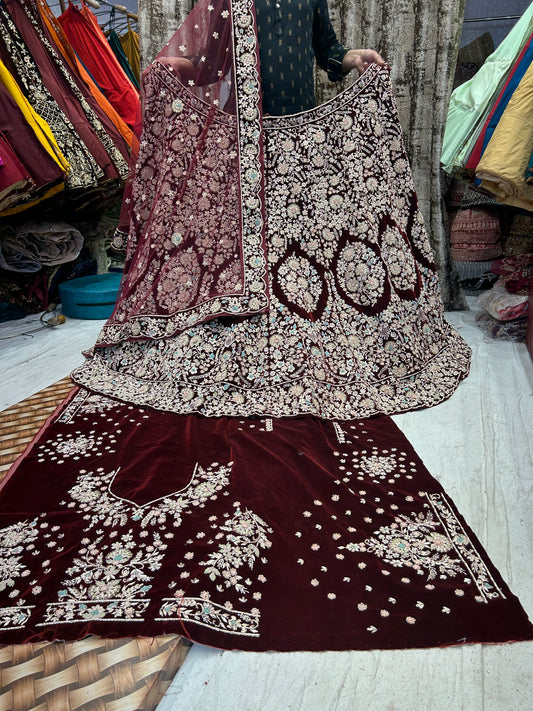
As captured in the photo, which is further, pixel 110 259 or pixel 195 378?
pixel 110 259

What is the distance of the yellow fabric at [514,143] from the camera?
1.84 m

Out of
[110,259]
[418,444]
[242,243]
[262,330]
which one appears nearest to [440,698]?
[418,444]

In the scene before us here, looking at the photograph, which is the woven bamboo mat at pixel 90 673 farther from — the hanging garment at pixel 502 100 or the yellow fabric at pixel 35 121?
the hanging garment at pixel 502 100

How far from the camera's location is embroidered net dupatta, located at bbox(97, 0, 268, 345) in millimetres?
1721

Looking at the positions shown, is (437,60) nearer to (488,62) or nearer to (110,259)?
(488,62)

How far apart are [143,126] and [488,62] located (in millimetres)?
1773

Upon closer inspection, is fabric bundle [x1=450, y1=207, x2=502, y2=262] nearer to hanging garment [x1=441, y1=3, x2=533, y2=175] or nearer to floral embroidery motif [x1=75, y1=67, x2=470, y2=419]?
hanging garment [x1=441, y1=3, x2=533, y2=175]

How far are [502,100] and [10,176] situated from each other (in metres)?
2.10

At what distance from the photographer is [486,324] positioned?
95.4 inches

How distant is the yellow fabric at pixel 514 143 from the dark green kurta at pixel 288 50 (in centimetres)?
73

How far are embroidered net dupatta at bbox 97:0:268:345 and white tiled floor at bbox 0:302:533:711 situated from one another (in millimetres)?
678

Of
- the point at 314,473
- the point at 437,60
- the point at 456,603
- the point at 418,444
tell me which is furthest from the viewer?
the point at 437,60

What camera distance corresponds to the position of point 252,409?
1602 mm

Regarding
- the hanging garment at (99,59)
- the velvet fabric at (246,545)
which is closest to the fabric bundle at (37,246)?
the hanging garment at (99,59)
